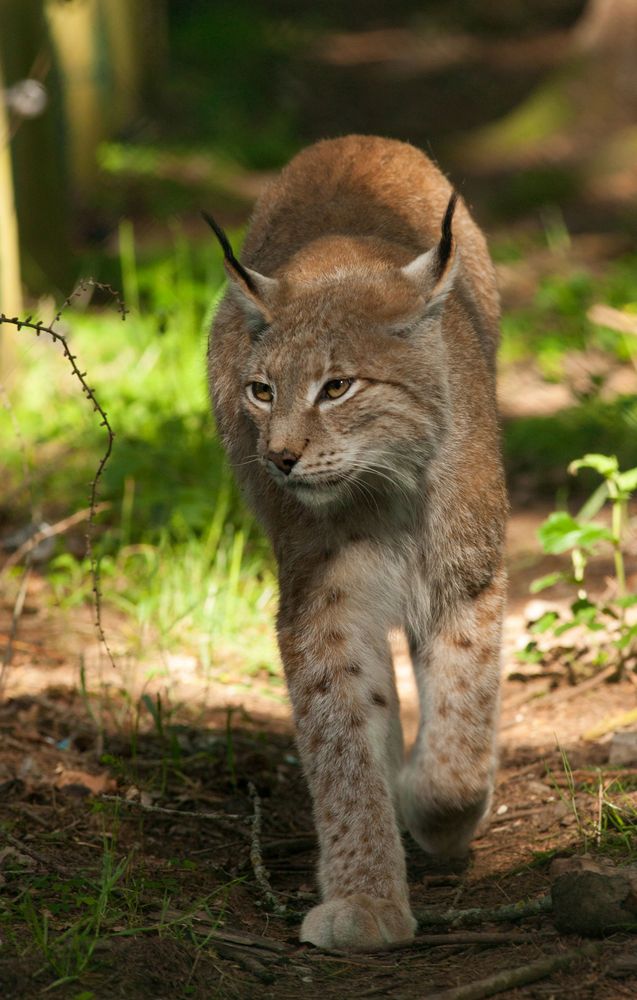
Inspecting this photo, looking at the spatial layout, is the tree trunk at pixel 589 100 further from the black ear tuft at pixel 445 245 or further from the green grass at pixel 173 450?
the black ear tuft at pixel 445 245

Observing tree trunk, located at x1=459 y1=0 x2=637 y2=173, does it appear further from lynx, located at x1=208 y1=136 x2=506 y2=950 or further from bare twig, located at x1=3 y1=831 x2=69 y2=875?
bare twig, located at x1=3 y1=831 x2=69 y2=875

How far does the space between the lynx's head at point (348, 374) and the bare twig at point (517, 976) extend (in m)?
A: 1.21

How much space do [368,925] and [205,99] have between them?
551 inches

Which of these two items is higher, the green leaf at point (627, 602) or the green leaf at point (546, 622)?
the green leaf at point (627, 602)

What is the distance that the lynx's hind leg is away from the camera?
3.69 m

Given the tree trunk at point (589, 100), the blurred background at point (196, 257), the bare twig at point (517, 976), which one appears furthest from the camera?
the tree trunk at point (589, 100)

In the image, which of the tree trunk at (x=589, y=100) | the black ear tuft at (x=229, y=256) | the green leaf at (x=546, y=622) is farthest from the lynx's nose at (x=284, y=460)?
the tree trunk at (x=589, y=100)

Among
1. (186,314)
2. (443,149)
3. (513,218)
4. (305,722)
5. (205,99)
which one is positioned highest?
(205,99)

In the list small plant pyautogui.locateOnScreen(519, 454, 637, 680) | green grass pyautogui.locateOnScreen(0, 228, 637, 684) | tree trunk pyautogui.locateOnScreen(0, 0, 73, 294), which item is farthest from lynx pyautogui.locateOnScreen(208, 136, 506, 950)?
tree trunk pyautogui.locateOnScreen(0, 0, 73, 294)

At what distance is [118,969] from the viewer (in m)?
2.77

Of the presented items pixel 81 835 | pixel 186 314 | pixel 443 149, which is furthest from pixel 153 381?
pixel 443 149

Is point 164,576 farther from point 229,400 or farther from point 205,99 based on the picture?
point 205,99

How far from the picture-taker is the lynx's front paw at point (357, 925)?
3203 mm

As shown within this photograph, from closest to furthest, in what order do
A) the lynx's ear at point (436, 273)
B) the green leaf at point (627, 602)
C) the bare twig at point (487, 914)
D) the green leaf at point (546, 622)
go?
the bare twig at point (487, 914), the lynx's ear at point (436, 273), the green leaf at point (627, 602), the green leaf at point (546, 622)
